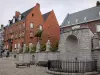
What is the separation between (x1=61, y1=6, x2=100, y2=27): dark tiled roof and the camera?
40425mm

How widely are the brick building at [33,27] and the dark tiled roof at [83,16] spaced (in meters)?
5.36

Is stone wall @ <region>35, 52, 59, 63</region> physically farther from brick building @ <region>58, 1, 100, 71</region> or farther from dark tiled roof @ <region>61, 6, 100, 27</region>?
dark tiled roof @ <region>61, 6, 100, 27</region>

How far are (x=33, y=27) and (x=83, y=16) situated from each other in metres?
13.4

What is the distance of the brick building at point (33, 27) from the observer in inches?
1893

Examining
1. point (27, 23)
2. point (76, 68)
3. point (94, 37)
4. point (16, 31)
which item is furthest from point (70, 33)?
point (16, 31)

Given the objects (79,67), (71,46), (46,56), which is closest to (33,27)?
(46,56)

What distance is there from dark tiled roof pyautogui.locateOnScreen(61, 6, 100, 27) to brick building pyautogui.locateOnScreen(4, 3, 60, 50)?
17.6 feet

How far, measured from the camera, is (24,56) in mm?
34781

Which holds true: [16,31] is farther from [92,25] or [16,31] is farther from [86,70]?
[86,70]

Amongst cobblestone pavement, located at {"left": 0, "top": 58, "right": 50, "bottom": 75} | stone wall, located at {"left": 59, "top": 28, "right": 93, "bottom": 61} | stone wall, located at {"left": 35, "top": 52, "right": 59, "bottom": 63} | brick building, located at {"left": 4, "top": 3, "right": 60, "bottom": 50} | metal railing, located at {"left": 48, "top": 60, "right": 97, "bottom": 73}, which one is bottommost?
cobblestone pavement, located at {"left": 0, "top": 58, "right": 50, "bottom": 75}

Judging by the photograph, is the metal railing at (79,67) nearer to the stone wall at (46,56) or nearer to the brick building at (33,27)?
the stone wall at (46,56)

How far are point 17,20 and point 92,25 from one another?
2409 centimetres

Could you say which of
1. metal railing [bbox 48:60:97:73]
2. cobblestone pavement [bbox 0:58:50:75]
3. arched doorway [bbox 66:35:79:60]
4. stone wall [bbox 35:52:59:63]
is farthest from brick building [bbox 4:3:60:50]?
metal railing [bbox 48:60:97:73]

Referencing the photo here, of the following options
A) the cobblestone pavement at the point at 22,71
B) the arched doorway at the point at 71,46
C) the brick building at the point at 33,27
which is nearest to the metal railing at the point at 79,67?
the cobblestone pavement at the point at 22,71
